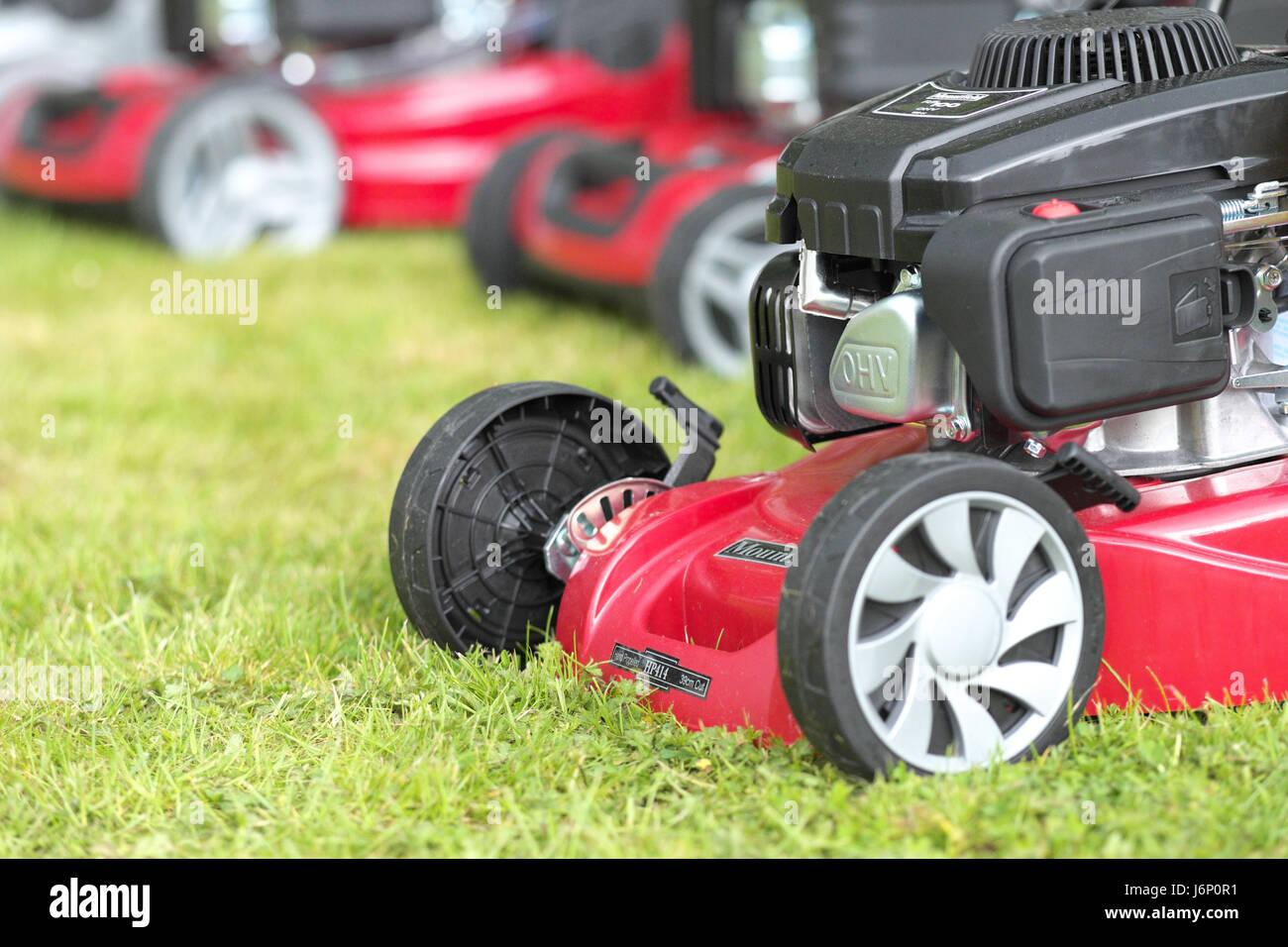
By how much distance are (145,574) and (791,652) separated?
168 centimetres

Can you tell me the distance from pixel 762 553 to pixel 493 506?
481 millimetres

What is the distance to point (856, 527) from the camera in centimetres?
217

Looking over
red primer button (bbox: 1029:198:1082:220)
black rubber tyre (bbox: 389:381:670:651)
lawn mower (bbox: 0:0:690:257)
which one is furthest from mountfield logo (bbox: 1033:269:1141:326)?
lawn mower (bbox: 0:0:690:257)

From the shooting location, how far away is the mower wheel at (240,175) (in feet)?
21.8

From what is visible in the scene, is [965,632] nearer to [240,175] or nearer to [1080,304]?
[1080,304]

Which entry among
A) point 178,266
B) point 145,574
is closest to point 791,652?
point 145,574

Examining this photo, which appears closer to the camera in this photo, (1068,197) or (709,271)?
(1068,197)

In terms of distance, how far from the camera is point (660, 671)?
261 cm

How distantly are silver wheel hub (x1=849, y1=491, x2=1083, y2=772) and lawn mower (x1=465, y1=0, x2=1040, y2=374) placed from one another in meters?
2.45

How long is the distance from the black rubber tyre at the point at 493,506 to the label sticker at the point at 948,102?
0.72m

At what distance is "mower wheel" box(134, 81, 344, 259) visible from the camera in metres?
6.65

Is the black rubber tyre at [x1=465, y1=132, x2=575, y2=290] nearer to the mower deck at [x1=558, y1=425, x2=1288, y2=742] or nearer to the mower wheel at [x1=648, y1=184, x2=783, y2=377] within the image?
the mower wheel at [x1=648, y1=184, x2=783, y2=377]
